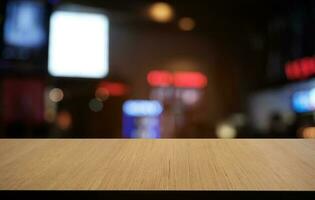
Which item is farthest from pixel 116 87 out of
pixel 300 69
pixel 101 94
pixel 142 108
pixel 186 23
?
pixel 300 69

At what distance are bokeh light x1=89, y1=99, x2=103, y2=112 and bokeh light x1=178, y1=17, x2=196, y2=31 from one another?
26.1 inches

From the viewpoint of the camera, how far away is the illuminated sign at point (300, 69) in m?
2.09

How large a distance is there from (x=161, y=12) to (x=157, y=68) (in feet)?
1.11

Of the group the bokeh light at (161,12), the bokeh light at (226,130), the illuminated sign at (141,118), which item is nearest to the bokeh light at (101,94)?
the illuminated sign at (141,118)

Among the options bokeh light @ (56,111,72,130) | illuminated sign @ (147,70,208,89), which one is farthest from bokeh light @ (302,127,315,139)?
bokeh light @ (56,111,72,130)

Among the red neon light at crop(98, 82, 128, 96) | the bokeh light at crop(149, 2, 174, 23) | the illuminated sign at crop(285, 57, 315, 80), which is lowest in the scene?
the red neon light at crop(98, 82, 128, 96)

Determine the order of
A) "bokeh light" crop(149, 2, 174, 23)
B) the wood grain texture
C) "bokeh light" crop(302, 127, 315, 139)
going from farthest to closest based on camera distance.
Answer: "bokeh light" crop(149, 2, 174, 23) → "bokeh light" crop(302, 127, 315, 139) → the wood grain texture

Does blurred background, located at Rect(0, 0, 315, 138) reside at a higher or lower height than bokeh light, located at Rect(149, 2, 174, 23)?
lower

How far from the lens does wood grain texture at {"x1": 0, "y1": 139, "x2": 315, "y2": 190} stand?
259 mm

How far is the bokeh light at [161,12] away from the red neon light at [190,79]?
34 cm

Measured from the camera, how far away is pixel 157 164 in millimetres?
303

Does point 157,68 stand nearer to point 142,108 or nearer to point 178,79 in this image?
point 178,79

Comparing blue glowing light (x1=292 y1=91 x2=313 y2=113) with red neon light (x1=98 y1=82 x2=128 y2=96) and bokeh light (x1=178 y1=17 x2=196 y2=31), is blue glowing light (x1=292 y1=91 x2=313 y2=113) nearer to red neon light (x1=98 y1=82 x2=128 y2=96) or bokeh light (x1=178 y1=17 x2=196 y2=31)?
bokeh light (x1=178 y1=17 x2=196 y2=31)

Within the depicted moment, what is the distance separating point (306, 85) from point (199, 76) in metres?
0.62
